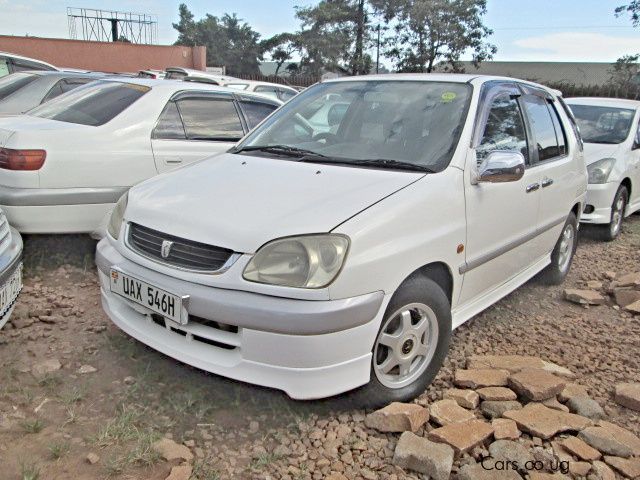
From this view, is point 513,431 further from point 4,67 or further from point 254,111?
point 4,67

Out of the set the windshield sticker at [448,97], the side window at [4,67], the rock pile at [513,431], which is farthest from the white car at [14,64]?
the rock pile at [513,431]

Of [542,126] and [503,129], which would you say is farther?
[542,126]

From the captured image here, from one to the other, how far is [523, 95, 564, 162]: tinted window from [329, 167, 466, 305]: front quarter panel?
1340mm

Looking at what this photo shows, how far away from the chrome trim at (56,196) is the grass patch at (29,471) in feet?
7.25

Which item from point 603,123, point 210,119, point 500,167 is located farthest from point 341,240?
point 603,123

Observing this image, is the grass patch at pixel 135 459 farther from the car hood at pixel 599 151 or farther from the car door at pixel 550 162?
the car hood at pixel 599 151

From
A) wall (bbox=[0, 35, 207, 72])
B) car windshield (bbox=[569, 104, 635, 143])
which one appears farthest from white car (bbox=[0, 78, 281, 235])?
wall (bbox=[0, 35, 207, 72])

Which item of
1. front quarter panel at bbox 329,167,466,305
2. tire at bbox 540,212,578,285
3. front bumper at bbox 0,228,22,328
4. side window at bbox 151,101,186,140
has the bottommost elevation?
tire at bbox 540,212,578,285

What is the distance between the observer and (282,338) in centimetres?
228

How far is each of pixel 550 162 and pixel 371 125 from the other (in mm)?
1518

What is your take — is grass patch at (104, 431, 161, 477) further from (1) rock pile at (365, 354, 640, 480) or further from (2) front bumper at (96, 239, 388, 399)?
(1) rock pile at (365, 354, 640, 480)

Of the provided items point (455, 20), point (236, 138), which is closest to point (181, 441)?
point (236, 138)

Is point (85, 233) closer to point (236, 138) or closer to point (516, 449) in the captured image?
point (236, 138)

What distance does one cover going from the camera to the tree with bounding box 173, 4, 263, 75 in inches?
1909
